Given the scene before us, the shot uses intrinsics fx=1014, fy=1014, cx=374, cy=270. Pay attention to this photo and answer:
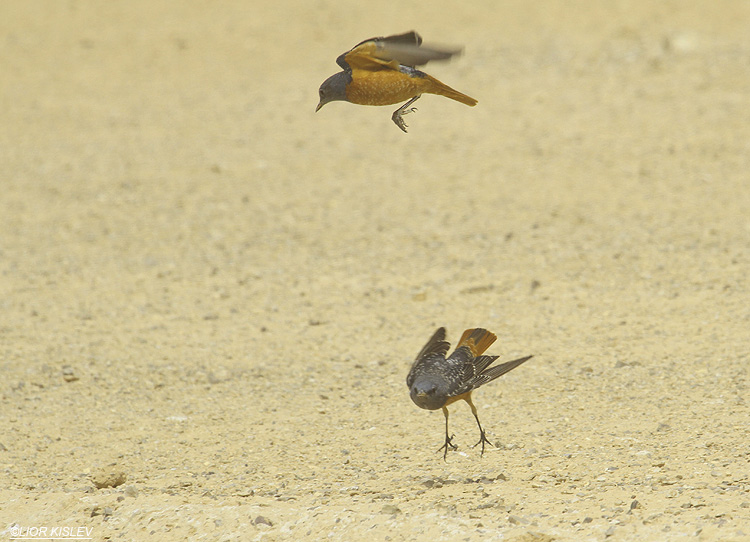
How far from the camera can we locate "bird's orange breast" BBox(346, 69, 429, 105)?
14.5 feet

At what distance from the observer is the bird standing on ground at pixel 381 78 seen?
14.0 ft

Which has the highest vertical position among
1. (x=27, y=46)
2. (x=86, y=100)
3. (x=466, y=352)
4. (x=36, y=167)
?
(x=27, y=46)

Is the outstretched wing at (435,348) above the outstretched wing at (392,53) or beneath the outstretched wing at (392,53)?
beneath

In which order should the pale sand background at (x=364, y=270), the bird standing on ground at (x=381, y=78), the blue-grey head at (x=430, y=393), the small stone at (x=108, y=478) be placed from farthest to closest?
the small stone at (x=108, y=478)
the pale sand background at (x=364, y=270)
the blue-grey head at (x=430, y=393)
the bird standing on ground at (x=381, y=78)

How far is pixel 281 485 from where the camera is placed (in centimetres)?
632

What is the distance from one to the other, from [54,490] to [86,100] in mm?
10297

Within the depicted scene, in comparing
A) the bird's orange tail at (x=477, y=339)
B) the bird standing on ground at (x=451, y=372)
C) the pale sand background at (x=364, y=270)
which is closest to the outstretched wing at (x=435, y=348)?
the bird standing on ground at (x=451, y=372)

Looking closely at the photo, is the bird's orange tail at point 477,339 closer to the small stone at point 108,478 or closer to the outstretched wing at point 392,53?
the outstretched wing at point 392,53

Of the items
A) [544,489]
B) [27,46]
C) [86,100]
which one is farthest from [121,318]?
[27,46]

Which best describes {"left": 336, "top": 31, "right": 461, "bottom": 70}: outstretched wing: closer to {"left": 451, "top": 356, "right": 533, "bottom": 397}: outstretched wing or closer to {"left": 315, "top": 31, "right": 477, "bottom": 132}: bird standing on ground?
{"left": 315, "top": 31, "right": 477, "bottom": 132}: bird standing on ground

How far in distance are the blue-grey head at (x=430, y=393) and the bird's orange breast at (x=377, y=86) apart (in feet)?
5.40

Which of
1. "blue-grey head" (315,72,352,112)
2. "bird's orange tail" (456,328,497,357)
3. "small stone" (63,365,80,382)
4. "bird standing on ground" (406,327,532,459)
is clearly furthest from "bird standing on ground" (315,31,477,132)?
"small stone" (63,365,80,382)

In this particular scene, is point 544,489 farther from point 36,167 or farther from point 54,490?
point 36,167

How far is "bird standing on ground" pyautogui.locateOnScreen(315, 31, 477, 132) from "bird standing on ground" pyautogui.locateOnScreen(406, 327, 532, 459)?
150 centimetres
